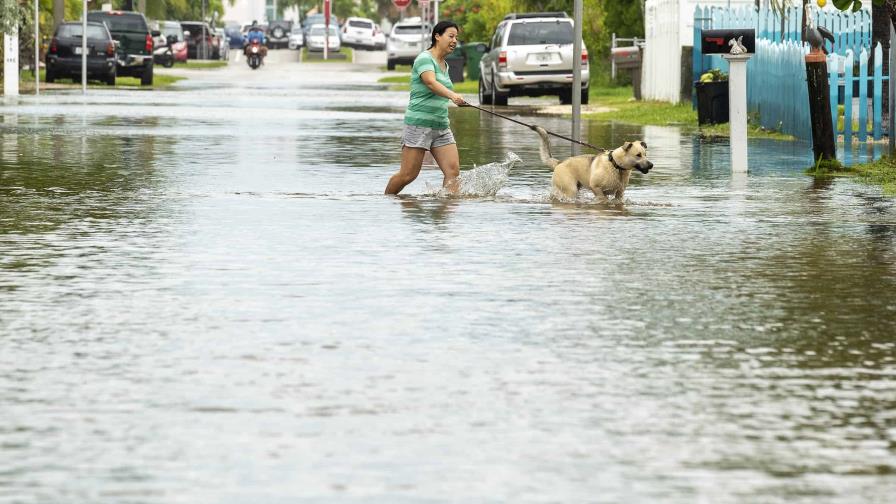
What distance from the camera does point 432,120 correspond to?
16984 millimetres

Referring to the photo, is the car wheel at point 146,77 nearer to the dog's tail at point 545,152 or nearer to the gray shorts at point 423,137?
the gray shorts at point 423,137

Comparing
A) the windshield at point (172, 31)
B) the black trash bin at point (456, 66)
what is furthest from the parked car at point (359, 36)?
the black trash bin at point (456, 66)

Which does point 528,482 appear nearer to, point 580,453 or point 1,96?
point 580,453

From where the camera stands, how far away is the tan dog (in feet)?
52.2

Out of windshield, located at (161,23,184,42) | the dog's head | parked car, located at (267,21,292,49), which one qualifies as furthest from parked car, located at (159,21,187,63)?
the dog's head

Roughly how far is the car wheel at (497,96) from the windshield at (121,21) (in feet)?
58.0

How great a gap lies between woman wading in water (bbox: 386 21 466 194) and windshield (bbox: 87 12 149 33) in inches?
1611

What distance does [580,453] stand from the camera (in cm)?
653

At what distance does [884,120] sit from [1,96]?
22570 millimetres

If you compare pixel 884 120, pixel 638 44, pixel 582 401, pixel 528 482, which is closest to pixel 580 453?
pixel 528 482

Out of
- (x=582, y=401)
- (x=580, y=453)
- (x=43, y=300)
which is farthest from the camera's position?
(x=43, y=300)

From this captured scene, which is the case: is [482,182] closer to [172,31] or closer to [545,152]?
[545,152]

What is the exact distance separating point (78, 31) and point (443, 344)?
4427cm

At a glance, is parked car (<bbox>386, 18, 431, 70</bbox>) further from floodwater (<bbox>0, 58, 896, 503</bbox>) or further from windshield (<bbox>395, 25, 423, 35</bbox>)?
floodwater (<bbox>0, 58, 896, 503</bbox>)
